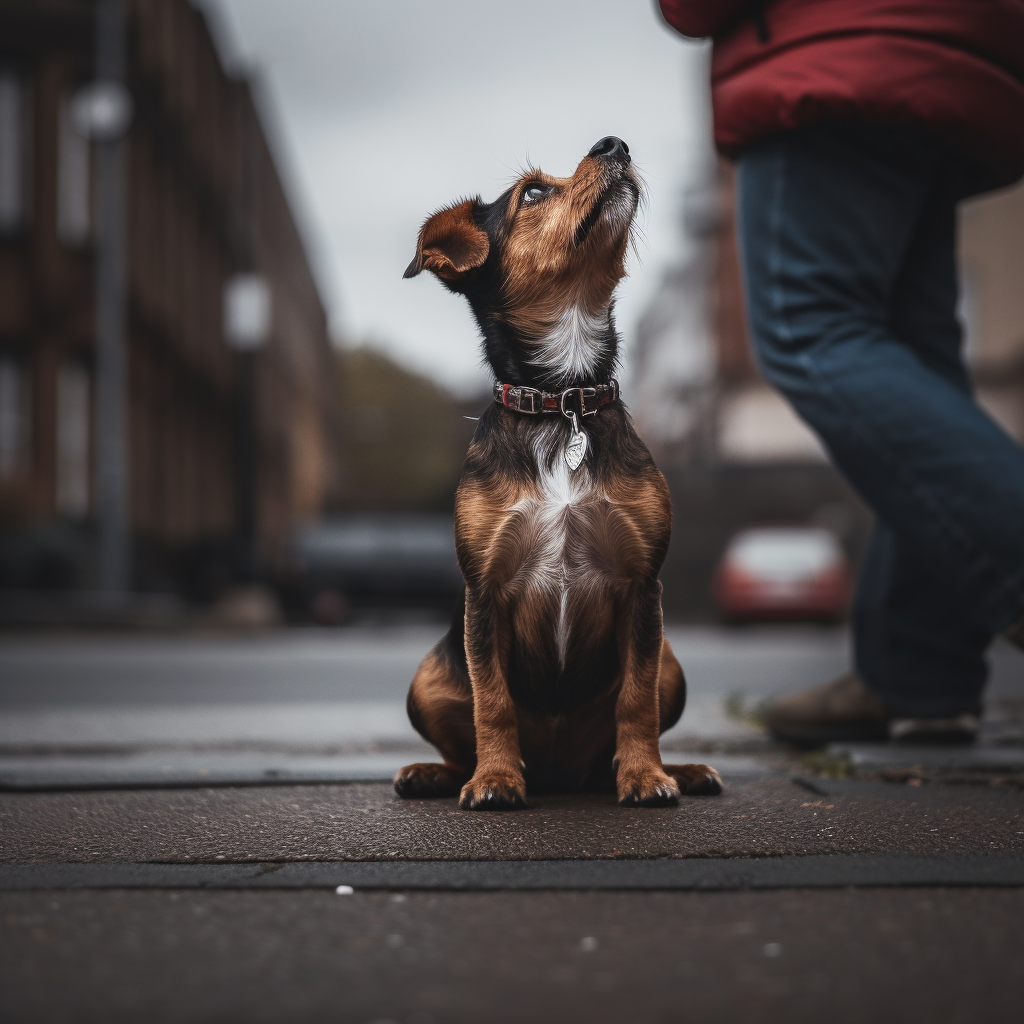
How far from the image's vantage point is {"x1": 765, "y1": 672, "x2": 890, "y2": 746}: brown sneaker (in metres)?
3.93

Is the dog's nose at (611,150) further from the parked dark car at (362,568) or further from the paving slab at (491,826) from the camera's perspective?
the parked dark car at (362,568)

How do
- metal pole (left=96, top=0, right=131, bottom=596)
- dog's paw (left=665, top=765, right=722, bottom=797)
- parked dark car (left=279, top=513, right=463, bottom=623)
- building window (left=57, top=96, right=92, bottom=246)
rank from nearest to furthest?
dog's paw (left=665, top=765, right=722, bottom=797), metal pole (left=96, top=0, right=131, bottom=596), building window (left=57, top=96, right=92, bottom=246), parked dark car (left=279, top=513, right=463, bottom=623)

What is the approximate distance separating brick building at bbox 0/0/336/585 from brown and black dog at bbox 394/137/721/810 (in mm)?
15842

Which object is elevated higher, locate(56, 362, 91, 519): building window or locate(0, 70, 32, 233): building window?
locate(0, 70, 32, 233): building window

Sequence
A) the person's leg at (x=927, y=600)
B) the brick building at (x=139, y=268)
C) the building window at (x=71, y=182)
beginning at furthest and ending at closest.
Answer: the building window at (x=71, y=182) → the brick building at (x=139, y=268) → the person's leg at (x=927, y=600)

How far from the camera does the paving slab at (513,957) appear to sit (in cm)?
156

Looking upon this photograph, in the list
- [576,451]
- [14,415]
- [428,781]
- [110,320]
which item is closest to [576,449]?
[576,451]

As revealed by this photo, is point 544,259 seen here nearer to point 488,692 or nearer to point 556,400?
point 556,400

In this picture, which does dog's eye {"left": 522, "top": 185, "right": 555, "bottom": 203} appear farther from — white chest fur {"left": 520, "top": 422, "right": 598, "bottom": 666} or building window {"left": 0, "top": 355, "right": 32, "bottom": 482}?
building window {"left": 0, "top": 355, "right": 32, "bottom": 482}

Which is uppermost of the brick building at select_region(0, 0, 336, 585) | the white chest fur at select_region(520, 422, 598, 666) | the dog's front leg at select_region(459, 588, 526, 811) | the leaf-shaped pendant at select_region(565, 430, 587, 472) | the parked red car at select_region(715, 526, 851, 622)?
the brick building at select_region(0, 0, 336, 585)

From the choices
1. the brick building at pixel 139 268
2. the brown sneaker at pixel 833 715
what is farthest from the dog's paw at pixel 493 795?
the brick building at pixel 139 268

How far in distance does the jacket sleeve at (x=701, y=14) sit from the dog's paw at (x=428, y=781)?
1.88 meters

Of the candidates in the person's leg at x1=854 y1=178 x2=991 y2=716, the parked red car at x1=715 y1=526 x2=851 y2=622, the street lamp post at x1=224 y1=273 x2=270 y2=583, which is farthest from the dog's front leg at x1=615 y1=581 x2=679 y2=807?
the street lamp post at x1=224 y1=273 x2=270 y2=583

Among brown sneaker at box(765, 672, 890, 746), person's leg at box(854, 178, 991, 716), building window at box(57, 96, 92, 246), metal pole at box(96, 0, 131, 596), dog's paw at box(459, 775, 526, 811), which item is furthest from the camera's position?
building window at box(57, 96, 92, 246)
